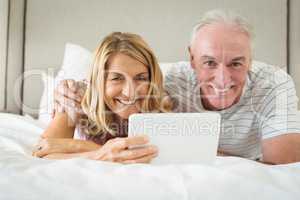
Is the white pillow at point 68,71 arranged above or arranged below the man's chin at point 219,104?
above

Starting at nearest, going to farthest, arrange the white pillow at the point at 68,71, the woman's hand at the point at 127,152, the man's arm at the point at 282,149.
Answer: the woman's hand at the point at 127,152 → the man's arm at the point at 282,149 → the white pillow at the point at 68,71

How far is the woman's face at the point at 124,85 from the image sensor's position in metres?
0.85

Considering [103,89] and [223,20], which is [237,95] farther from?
[103,89]

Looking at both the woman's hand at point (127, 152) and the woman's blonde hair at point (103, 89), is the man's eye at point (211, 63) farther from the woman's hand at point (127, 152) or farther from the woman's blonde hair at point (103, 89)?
the woman's hand at point (127, 152)

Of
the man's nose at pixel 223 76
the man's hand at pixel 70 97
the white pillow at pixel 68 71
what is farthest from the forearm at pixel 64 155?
the man's nose at pixel 223 76

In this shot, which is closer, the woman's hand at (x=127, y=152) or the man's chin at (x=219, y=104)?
the woman's hand at (x=127, y=152)

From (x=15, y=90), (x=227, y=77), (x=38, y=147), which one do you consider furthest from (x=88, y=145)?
(x=15, y=90)

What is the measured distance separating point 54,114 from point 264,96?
0.50 metres

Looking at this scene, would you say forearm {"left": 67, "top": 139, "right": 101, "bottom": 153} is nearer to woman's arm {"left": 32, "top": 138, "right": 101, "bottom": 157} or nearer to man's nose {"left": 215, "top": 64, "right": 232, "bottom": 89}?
woman's arm {"left": 32, "top": 138, "right": 101, "bottom": 157}

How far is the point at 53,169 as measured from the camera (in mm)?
573

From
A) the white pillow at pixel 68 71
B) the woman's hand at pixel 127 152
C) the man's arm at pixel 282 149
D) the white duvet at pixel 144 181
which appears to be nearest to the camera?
the white duvet at pixel 144 181

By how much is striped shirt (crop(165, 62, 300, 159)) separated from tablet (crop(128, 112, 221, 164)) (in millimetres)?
130

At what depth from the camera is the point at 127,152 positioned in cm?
73

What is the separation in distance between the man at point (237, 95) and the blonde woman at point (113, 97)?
5cm
